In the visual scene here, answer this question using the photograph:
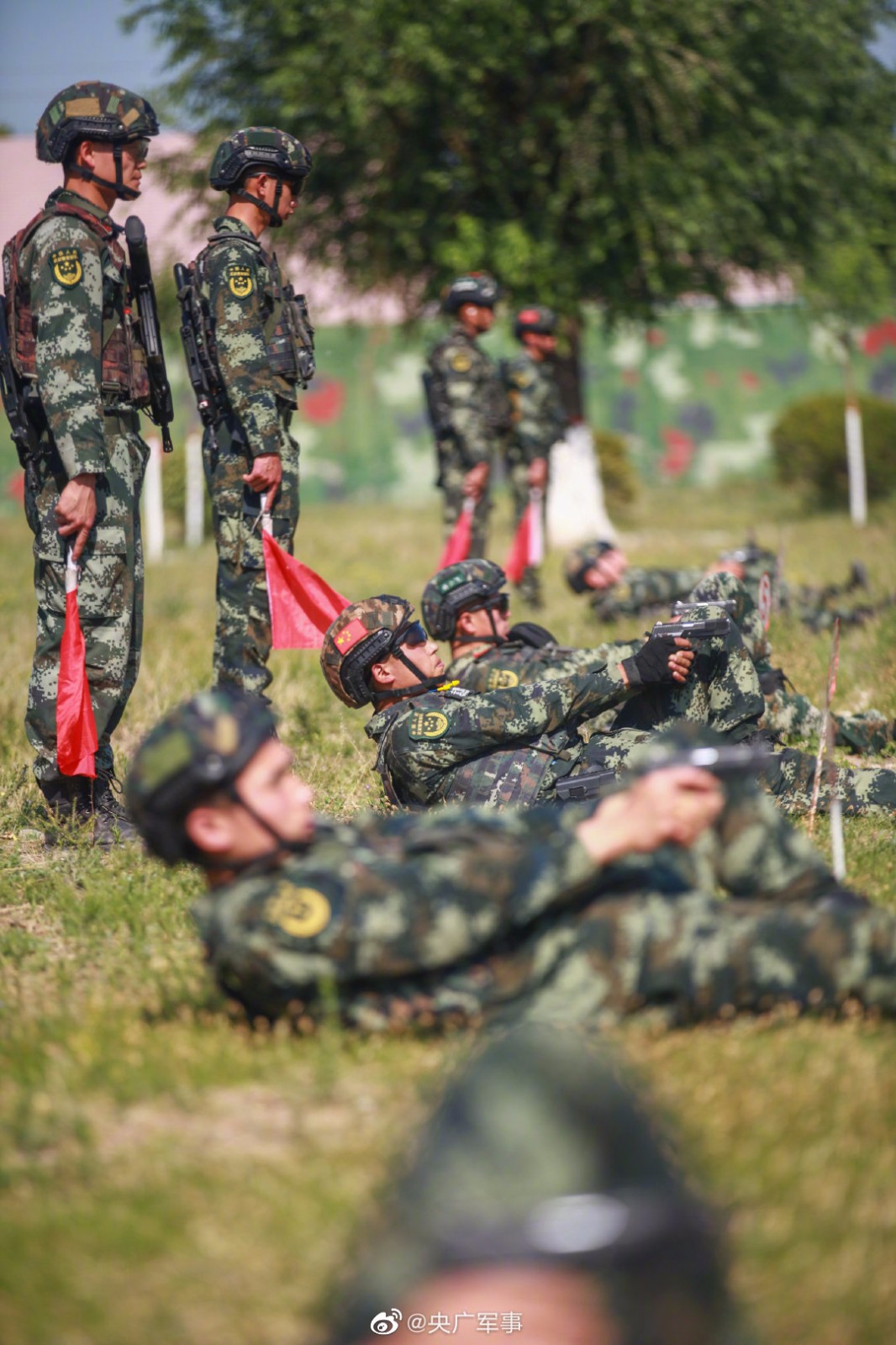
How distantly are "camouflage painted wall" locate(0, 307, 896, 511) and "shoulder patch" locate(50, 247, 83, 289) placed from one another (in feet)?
67.8

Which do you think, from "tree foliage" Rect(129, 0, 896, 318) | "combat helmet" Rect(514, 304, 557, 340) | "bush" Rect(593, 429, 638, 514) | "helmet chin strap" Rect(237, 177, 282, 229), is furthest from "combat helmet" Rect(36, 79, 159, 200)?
"bush" Rect(593, 429, 638, 514)

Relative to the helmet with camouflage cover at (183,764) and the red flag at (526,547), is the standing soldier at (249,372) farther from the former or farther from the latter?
the red flag at (526,547)

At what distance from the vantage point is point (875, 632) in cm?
914

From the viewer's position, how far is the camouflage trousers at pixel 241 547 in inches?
248

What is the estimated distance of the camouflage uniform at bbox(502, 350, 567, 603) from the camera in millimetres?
12125

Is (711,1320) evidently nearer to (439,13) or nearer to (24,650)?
(24,650)

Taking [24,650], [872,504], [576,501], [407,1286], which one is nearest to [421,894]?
[407,1286]

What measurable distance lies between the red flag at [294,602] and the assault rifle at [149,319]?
0.70m

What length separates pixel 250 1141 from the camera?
308 centimetres

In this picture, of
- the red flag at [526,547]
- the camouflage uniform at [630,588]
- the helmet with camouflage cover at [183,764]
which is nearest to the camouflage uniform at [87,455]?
the helmet with camouflage cover at [183,764]

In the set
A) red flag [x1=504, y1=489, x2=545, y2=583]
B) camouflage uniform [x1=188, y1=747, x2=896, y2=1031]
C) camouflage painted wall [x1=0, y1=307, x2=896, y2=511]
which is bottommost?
camouflage uniform [x1=188, y1=747, x2=896, y2=1031]

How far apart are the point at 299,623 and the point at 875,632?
4519 mm

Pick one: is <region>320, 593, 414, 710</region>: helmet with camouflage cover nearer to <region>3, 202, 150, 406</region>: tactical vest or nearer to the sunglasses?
the sunglasses

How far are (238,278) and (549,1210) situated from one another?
16.0 ft
